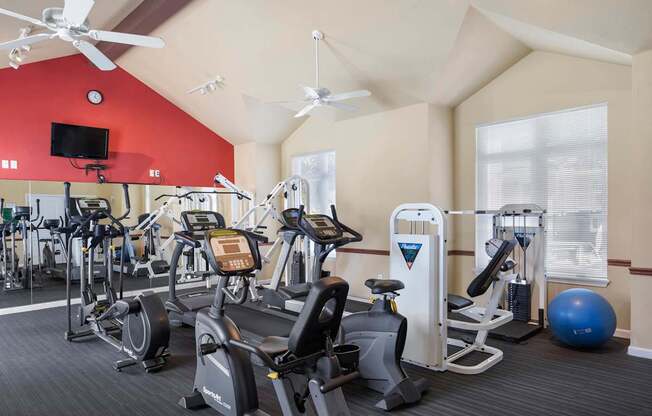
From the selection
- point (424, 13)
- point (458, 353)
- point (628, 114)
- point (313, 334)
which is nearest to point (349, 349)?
point (313, 334)

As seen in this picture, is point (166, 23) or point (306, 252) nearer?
point (166, 23)

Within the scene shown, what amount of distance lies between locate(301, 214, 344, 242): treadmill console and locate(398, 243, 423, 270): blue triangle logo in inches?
→ 52.6

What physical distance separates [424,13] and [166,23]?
3.59 m

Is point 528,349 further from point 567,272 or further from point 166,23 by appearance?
point 166,23

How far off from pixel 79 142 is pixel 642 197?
23.8 ft

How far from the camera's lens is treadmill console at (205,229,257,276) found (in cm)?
251

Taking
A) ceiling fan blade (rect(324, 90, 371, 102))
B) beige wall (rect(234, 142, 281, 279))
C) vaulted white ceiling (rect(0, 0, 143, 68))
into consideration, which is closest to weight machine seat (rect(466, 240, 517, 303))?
ceiling fan blade (rect(324, 90, 371, 102))

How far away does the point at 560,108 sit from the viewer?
200 inches

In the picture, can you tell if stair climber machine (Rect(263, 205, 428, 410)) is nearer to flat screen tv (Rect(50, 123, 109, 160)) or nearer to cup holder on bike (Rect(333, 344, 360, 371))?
cup holder on bike (Rect(333, 344, 360, 371))

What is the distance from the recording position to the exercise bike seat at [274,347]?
7.23ft

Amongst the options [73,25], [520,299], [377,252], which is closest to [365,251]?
[377,252]

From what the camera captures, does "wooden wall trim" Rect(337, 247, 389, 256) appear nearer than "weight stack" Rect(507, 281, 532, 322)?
No

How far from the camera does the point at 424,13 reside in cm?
439

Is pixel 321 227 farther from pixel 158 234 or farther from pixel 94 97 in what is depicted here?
pixel 94 97
